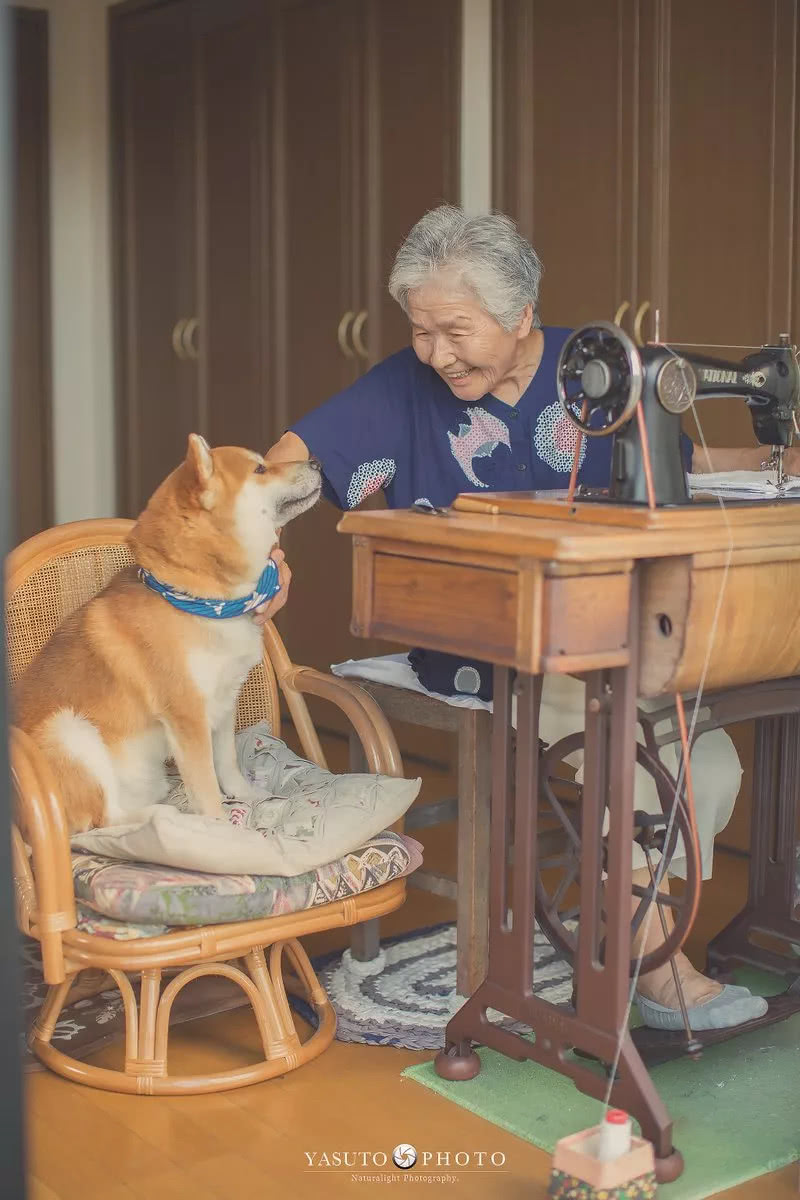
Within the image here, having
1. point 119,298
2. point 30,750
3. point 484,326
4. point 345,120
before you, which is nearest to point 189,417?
point 119,298

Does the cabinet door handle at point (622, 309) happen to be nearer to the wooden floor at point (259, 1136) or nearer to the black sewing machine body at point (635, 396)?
the black sewing machine body at point (635, 396)

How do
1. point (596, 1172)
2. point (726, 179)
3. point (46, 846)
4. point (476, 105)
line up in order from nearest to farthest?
point (596, 1172)
point (46, 846)
point (726, 179)
point (476, 105)

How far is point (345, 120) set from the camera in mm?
4395

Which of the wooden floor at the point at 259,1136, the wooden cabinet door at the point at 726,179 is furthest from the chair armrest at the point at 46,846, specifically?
the wooden cabinet door at the point at 726,179

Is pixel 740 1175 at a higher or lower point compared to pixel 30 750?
lower

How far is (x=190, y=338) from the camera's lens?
206 inches

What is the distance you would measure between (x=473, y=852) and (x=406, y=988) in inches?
13.6

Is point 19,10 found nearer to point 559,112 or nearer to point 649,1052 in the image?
point 559,112

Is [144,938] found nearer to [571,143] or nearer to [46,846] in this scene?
[46,846]

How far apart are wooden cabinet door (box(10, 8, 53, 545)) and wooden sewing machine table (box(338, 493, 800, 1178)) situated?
3.86m

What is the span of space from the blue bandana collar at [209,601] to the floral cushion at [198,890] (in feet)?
1.40

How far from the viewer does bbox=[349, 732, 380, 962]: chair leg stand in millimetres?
2801

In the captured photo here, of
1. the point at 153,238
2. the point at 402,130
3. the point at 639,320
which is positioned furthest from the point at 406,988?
the point at 153,238

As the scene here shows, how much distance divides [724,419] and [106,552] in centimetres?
156
